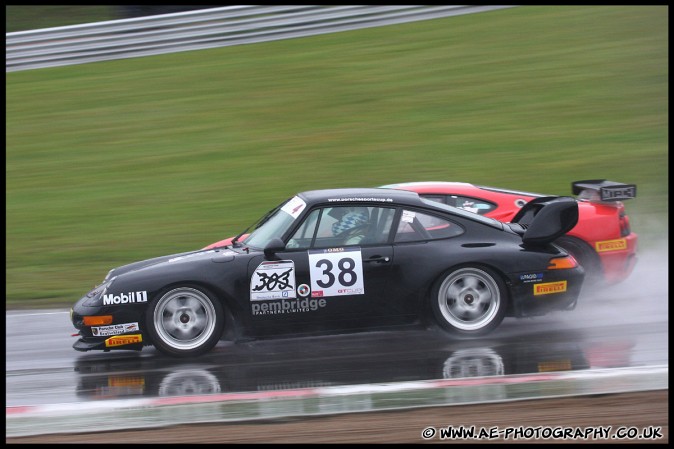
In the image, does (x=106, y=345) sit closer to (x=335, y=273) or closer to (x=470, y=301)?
(x=335, y=273)

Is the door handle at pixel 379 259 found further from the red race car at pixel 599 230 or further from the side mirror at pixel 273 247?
the red race car at pixel 599 230

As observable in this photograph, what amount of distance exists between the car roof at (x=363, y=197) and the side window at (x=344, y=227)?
74 mm

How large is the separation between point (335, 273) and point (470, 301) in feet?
4.06

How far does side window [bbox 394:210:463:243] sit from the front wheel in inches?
14.5

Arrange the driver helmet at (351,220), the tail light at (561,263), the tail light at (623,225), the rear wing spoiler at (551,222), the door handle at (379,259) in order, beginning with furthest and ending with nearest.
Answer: the tail light at (623,225) < the rear wing spoiler at (551,222) < the tail light at (561,263) < the driver helmet at (351,220) < the door handle at (379,259)

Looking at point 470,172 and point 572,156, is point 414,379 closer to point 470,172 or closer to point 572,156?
point 470,172

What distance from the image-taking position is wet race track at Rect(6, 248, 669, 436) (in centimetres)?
643

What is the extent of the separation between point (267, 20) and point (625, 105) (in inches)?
310

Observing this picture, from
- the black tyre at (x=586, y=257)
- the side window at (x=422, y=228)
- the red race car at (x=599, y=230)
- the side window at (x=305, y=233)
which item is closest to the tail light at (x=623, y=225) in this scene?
the red race car at (x=599, y=230)

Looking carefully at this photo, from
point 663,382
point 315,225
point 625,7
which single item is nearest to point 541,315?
point 663,382

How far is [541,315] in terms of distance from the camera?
7602mm

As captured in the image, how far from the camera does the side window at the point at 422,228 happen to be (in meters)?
7.49

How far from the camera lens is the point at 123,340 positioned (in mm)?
7141

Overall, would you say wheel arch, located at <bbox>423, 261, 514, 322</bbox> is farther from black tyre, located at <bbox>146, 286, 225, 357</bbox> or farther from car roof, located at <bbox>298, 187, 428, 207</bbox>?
black tyre, located at <bbox>146, 286, 225, 357</bbox>
